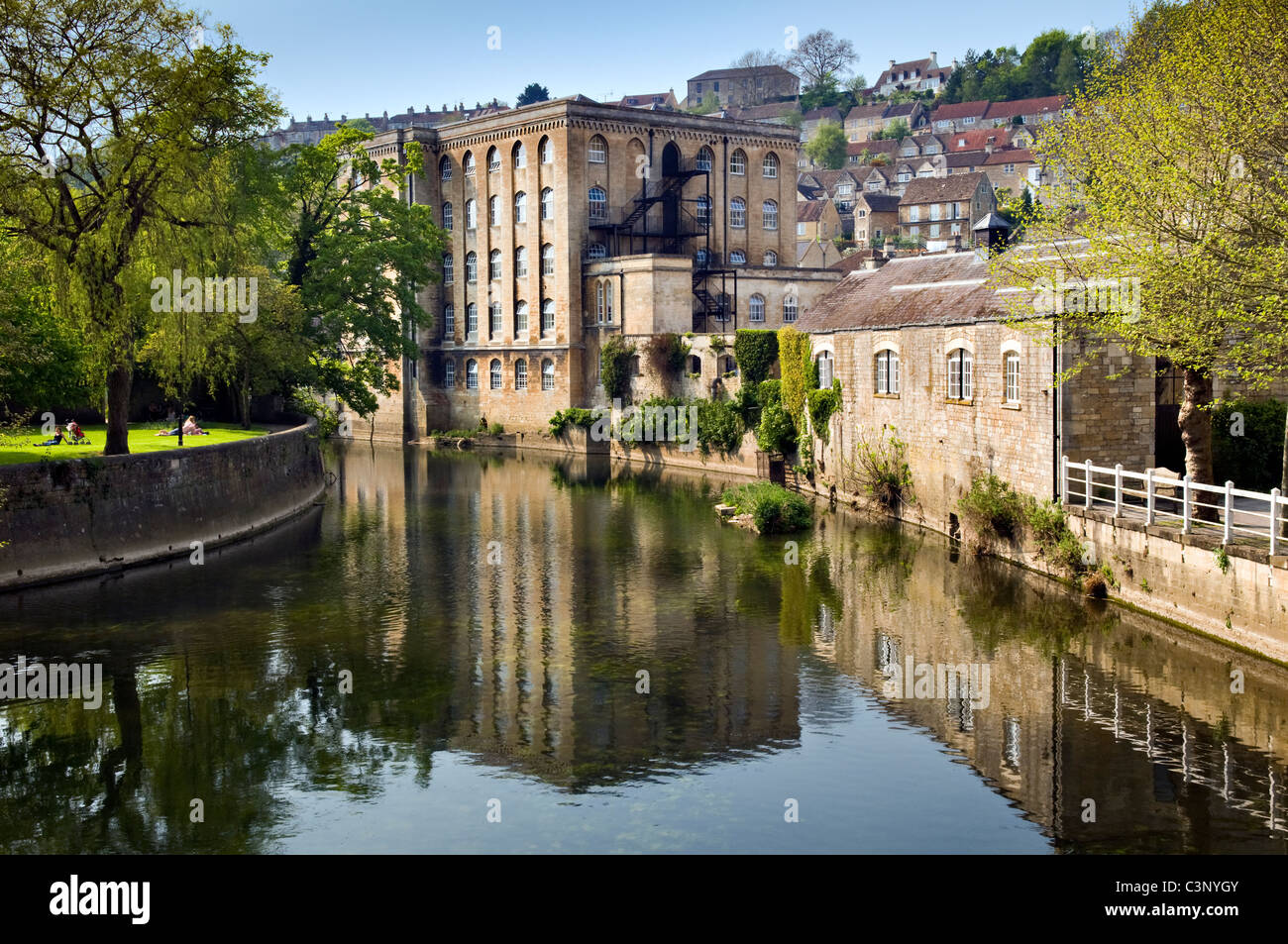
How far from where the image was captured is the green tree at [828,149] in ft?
483

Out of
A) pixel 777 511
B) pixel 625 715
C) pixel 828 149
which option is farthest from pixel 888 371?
pixel 828 149

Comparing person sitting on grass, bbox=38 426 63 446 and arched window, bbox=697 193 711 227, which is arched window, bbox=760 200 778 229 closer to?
arched window, bbox=697 193 711 227

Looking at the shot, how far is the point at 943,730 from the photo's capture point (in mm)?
16156

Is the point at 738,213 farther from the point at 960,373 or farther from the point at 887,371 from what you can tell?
the point at 960,373

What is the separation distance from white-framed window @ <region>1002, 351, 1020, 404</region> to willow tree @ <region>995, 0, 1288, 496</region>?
186 cm

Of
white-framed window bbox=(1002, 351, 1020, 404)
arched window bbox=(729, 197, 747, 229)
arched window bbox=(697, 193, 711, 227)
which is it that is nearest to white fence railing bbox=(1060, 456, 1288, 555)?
white-framed window bbox=(1002, 351, 1020, 404)

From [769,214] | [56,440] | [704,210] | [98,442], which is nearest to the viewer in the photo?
[56,440]

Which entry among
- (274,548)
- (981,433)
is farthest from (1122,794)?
(274,548)

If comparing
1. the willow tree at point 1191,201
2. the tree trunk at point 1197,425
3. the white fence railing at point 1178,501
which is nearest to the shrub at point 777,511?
the white fence railing at point 1178,501

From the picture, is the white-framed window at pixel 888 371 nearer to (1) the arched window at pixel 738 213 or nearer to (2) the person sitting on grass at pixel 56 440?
(2) the person sitting on grass at pixel 56 440

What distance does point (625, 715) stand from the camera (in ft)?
54.4

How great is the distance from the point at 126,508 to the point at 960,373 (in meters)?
19.1

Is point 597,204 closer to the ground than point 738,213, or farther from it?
closer to the ground
